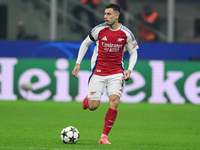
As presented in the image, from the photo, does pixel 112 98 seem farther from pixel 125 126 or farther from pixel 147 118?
pixel 147 118

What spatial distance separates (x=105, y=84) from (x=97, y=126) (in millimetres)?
2465

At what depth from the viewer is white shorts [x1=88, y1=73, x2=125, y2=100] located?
7.21m

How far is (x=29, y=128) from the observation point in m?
8.95

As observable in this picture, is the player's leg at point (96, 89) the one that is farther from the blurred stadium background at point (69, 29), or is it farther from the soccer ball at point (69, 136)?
the blurred stadium background at point (69, 29)

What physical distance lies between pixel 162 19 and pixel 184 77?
344 centimetres

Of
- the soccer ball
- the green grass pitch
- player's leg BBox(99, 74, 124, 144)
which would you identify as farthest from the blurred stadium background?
the soccer ball

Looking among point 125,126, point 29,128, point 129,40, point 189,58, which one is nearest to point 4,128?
point 29,128

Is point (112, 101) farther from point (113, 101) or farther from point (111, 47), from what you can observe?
point (111, 47)

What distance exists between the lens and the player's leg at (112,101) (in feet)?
23.3

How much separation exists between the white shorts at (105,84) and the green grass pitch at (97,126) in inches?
29.0

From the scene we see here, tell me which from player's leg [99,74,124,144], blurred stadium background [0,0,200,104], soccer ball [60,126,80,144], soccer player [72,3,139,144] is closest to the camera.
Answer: soccer ball [60,126,80,144]

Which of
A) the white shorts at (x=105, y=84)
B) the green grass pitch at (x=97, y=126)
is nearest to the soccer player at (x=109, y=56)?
the white shorts at (x=105, y=84)

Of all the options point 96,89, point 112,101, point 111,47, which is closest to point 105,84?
point 96,89

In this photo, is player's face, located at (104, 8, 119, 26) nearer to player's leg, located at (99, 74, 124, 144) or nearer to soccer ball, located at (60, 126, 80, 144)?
player's leg, located at (99, 74, 124, 144)
